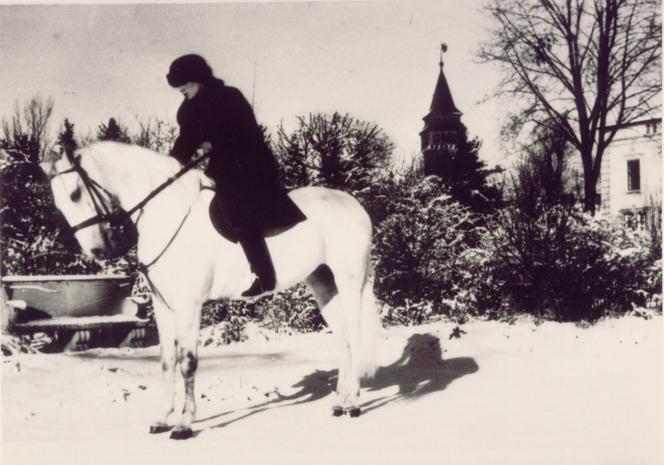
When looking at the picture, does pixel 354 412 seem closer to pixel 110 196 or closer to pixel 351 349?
pixel 351 349

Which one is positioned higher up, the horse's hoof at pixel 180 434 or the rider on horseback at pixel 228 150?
the rider on horseback at pixel 228 150

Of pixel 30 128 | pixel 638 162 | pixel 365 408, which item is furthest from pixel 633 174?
pixel 30 128

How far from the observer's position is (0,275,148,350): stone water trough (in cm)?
655

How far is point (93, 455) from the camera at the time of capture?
184 inches

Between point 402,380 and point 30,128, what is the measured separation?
420 cm

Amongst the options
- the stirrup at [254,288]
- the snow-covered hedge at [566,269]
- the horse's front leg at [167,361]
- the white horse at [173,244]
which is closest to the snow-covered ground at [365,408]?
the horse's front leg at [167,361]

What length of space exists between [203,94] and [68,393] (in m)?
2.76

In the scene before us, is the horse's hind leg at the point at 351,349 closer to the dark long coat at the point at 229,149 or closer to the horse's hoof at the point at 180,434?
the dark long coat at the point at 229,149

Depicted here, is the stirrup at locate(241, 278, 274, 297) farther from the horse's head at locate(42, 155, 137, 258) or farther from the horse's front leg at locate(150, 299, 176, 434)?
the horse's head at locate(42, 155, 137, 258)

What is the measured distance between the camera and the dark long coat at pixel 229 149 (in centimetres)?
484

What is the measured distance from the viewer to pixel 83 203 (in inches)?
175

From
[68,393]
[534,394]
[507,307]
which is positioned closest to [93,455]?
[68,393]

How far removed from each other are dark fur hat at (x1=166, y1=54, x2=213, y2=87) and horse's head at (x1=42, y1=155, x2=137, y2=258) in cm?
92

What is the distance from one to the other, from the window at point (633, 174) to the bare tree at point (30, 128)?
5.42 m
